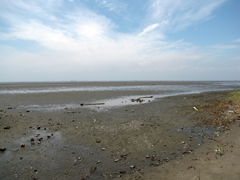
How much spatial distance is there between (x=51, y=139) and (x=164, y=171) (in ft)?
22.8

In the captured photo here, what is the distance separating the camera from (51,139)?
29.1ft

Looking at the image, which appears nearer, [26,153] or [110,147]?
[26,153]

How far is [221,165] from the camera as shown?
5188 mm

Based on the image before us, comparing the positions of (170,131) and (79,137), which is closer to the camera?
(79,137)

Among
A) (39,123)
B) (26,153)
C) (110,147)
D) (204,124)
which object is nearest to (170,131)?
(204,124)

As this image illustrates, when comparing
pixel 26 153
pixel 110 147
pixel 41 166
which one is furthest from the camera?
pixel 110 147

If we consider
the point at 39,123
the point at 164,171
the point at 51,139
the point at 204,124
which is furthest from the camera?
the point at 39,123

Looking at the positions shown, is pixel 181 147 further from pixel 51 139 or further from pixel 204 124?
pixel 51 139

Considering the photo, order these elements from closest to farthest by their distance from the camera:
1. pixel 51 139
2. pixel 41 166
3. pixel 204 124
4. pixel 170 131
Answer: pixel 41 166, pixel 51 139, pixel 170 131, pixel 204 124

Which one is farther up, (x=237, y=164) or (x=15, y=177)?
(x=237, y=164)

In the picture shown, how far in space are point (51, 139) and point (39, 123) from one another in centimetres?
429

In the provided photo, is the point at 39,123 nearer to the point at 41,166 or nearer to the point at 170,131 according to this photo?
the point at 41,166

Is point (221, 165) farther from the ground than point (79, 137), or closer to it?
farther from the ground

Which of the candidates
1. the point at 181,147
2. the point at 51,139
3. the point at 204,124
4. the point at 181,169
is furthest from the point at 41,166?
the point at 204,124
